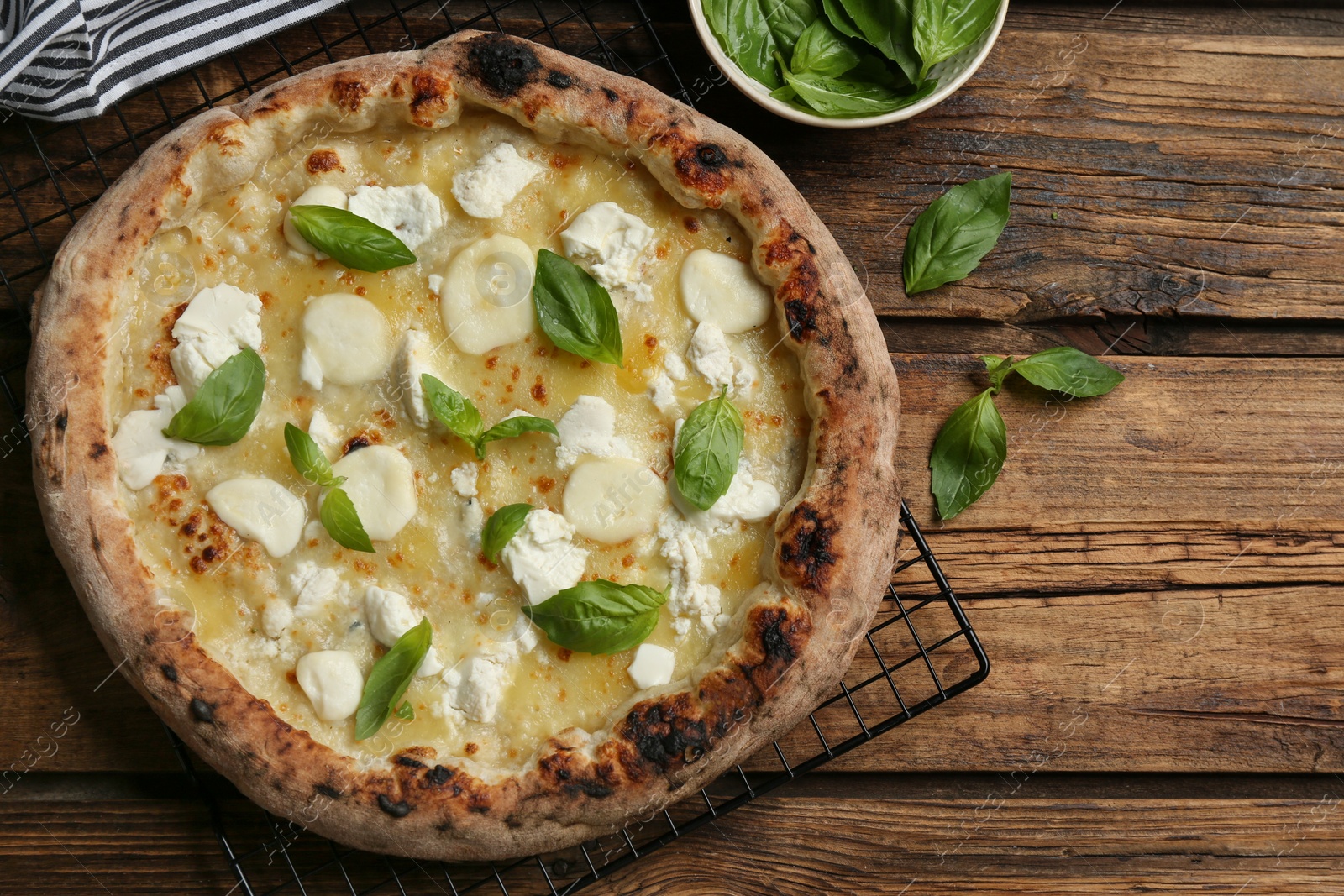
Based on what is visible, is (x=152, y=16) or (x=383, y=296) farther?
(x=152, y=16)

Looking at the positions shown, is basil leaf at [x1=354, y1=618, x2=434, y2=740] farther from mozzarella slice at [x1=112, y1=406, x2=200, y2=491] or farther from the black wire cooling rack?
mozzarella slice at [x1=112, y1=406, x2=200, y2=491]

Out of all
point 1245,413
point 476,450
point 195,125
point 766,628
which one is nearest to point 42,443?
point 195,125

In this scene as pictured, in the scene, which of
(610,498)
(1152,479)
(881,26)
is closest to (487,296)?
(610,498)

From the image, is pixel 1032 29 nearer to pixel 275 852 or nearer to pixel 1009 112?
pixel 1009 112

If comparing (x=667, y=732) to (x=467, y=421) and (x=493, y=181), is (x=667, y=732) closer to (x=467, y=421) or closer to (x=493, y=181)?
(x=467, y=421)

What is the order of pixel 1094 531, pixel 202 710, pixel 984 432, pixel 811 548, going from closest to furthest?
pixel 202 710, pixel 811 548, pixel 984 432, pixel 1094 531

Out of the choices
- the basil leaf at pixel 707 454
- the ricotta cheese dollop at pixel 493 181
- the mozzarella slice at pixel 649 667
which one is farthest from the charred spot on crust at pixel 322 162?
the mozzarella slice at pixel 649 667
